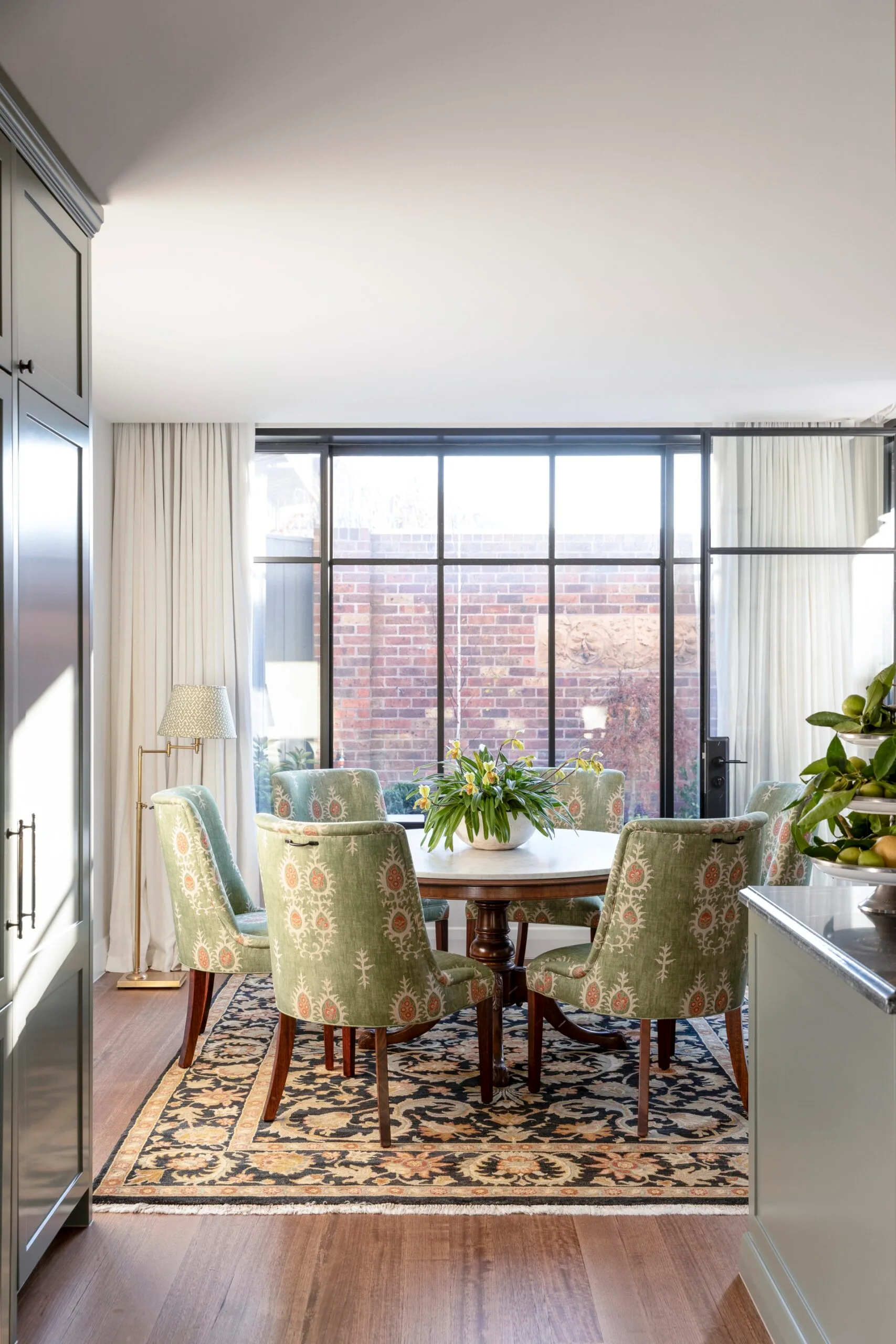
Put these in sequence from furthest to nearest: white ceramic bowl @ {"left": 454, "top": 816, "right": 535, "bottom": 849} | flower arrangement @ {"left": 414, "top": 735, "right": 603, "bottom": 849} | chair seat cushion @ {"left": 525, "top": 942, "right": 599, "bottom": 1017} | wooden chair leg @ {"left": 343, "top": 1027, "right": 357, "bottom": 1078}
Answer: white ceramic bowl @ {"left": 454, "top": 816, "right": 535, "bottom": 849}
flower arrangement @ {"left": 414, "top": 735, "right": 603, "bottom": 849}
wooden chair leg @ {"left": 343, "top": 1027, "right": 357, "bottom": 1078}
chair seat cushion @ {"left": 525, "top": 942, "right": 599, "bottom": 1017}

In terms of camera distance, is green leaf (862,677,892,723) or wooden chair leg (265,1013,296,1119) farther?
wooden chair leg (265,1013,296,1119)

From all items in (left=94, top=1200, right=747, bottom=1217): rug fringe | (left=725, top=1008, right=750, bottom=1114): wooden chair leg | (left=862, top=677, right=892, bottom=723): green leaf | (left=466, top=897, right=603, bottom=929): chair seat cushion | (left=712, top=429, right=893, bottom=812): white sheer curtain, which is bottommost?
(left=94, top=1200, right=747, bottom=1217): rug fringe

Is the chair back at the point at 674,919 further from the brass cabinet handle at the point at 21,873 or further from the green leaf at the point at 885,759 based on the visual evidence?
the brass cabinet handle at the point at 21,873

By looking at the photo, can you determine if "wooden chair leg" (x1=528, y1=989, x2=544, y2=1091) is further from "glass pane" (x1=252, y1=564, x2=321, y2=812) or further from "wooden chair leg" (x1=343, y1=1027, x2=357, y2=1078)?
"glass pane" (x1=252, y1=564, x2=321, y2=812)

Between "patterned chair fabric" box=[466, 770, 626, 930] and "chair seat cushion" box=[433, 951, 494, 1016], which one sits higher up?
"patterned chair fabric" box=[466, 770, 626, 930]

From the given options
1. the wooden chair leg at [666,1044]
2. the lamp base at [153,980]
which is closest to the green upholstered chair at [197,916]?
the lamp base at [153,980]

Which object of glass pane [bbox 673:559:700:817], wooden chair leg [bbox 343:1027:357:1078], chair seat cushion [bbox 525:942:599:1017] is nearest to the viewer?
chair seat cushion [bbox 525:942:599:1017]

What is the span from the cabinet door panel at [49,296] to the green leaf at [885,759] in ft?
6.66

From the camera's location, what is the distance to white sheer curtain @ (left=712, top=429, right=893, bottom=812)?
5.12 metres

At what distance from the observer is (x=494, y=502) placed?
5.77 meters

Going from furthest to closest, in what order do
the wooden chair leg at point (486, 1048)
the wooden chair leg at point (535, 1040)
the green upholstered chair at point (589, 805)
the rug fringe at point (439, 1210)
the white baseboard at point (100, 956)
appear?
the white baseboard at point (100, 956)
the green upholstered chair at point (589, 805)
the wooden chair leg at point (535, 1040)
the wooden chair leg at point (486, 1048)
the rug fringe at point (439, 1210)

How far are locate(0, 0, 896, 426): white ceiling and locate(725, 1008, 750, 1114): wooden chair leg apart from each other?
95.7 inches

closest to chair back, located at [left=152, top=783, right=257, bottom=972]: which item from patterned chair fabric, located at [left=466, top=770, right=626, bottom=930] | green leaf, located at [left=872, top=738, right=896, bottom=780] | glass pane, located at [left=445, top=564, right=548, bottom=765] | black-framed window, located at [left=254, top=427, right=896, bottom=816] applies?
patterned chair fabric, located at [left=466, top=770, right=626, bottom=930]

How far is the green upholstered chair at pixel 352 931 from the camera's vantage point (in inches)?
124
